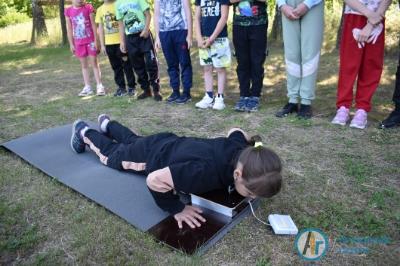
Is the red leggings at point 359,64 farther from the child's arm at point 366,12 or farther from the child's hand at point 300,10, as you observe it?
the child's hand at point 300,10

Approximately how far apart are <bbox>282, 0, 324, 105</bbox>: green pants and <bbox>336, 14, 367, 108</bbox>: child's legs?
25 cm

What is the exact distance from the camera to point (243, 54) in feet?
14.2

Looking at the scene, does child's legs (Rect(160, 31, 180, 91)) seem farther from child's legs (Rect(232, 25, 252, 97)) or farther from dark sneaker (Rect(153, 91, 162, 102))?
child's legs (Rect(232, 25, 252, 97))

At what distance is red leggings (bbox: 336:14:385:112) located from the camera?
3650 millimetres

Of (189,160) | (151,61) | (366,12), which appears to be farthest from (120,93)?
(189,160)

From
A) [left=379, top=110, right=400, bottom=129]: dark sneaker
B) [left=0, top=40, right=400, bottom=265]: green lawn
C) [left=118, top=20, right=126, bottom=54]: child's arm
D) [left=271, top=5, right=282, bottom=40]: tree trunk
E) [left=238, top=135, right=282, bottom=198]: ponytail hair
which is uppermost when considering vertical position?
[left=118, top=20, right=126, bottom=54]: child's arm

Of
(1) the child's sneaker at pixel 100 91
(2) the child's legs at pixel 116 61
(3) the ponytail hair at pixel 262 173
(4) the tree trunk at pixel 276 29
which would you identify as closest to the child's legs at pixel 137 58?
(2) the child's legs at pixel 116 61

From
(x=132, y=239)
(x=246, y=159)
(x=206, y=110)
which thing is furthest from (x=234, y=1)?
(x=132, y=239)

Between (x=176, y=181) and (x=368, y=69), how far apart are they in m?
2.54

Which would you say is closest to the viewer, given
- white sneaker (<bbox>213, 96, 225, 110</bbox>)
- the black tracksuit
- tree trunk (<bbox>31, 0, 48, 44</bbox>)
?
the black tracksuit

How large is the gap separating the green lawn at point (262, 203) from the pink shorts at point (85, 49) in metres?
0.90

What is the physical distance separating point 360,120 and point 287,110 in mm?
800

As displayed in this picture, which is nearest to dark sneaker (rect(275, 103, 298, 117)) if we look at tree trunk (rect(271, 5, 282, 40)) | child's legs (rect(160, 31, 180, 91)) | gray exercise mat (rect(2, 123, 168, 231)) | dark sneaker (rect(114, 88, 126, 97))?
child's legs (rect(160, 31, 180, 91))

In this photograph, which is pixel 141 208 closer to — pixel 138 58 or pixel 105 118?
pixel 105 118
